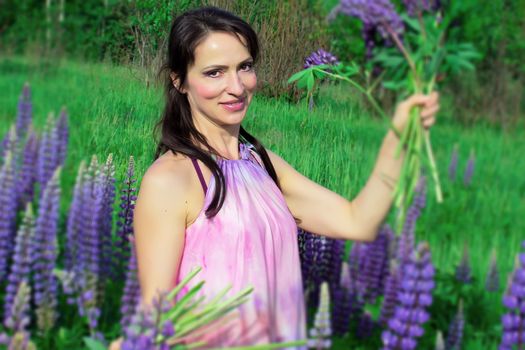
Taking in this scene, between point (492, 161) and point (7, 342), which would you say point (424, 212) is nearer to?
point (492, 161)

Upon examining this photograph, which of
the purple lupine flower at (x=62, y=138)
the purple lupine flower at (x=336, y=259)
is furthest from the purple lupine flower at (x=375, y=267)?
the purple lupine flower at (x=62, y=138)

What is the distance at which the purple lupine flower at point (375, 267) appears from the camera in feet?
4.84

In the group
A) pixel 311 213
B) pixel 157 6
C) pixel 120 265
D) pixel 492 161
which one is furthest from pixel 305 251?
pixel 492 161

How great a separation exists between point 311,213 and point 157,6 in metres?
0.63

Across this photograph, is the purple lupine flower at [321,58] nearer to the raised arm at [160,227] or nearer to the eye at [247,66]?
the eye at [247,66]

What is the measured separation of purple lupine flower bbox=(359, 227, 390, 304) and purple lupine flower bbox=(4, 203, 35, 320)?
68 centimetres

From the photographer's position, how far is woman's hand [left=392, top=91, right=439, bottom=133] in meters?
1.04

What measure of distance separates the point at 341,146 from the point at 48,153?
0.69 meters

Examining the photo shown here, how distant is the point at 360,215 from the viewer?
1466 millimetres

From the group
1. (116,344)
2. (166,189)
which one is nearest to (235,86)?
(166,189)

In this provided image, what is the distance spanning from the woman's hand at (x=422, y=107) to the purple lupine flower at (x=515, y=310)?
0.24 m

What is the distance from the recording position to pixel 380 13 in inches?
38.4

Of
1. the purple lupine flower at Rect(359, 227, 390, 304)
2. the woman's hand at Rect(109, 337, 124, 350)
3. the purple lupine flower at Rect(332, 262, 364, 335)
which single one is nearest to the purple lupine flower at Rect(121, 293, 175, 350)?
the woman's hand at Rect(109, 337, 124, 350)

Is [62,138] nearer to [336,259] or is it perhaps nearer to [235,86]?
[235,86]
